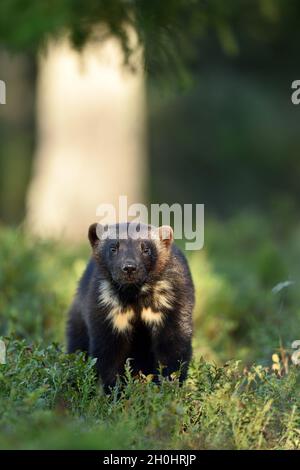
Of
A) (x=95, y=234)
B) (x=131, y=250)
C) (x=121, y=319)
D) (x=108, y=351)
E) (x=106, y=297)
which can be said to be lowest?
(x=108, y=351)

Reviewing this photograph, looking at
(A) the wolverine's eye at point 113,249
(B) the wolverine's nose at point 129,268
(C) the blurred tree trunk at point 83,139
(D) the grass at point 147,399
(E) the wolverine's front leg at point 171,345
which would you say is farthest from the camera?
(C) the blurred tree trunk at point 83,139

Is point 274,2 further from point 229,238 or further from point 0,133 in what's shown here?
point 0,133

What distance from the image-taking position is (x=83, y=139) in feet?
47.9

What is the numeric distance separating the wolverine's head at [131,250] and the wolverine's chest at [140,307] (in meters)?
0.10

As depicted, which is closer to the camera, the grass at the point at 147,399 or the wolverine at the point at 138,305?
the grass at the point at 147,399

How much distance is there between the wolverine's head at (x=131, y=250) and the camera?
19.8 ft

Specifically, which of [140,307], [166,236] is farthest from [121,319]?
[166,236]

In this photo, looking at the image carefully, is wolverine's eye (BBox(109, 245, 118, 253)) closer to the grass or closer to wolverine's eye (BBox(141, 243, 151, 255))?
wolverine's eye (BBox(141, 243, 151, 255))

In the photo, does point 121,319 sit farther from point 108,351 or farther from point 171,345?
point 171,345

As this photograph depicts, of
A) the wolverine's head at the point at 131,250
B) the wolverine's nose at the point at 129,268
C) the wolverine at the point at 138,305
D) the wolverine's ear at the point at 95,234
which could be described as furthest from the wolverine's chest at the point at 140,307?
the wolverine's ear at the point at 95,234

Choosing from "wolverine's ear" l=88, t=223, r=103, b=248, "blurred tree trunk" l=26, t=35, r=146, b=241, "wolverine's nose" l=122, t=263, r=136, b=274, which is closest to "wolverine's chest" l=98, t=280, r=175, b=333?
"wolverine's nose" l=122, t=263, r=136, b=274

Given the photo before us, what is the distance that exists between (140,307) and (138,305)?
0.03 m

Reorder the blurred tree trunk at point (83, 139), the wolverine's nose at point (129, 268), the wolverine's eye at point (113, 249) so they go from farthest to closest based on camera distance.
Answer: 1. the blurred tree trunk at point (83, 139)
2. the wolverine's eye at point (113, 249)
3. the wolverine's nose at point (129, 268)

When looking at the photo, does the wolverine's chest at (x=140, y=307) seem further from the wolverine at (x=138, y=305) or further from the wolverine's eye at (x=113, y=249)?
the wolverine's eye at (x=113, y=249)
